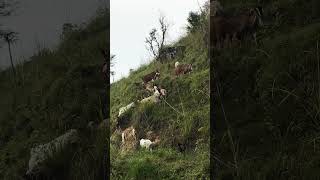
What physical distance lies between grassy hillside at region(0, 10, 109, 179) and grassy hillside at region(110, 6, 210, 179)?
22cm

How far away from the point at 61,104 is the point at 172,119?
2.94 feet

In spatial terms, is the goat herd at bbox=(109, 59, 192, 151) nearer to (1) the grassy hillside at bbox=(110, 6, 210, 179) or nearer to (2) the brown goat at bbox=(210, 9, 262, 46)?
(1) the grassy hillside at bbox=(110, 6, 210, 179)

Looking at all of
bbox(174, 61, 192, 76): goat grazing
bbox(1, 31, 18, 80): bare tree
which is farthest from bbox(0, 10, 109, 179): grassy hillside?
bbox(174, 61, 192, 76): goat grazing

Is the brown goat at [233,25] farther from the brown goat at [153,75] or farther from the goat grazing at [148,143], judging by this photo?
the goat grazing at [148,143]

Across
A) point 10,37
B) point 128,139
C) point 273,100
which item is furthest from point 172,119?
point 10,37

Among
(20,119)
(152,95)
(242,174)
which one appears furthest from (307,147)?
(20,119)

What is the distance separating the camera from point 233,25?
4.55 m

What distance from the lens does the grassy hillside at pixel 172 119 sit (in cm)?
405

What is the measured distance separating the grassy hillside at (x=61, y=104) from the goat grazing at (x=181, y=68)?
53 cm

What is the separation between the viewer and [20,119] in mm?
4730

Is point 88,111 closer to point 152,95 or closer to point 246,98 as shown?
point 152,95

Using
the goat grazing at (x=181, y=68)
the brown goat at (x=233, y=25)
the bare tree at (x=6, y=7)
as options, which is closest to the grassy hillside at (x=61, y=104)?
the bare tree at (x=6, y=7)

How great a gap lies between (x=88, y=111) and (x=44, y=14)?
0.89 meters

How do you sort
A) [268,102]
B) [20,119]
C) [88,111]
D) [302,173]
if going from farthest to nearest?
[20,119]
[88,111]
[268,102]
[302,173]
